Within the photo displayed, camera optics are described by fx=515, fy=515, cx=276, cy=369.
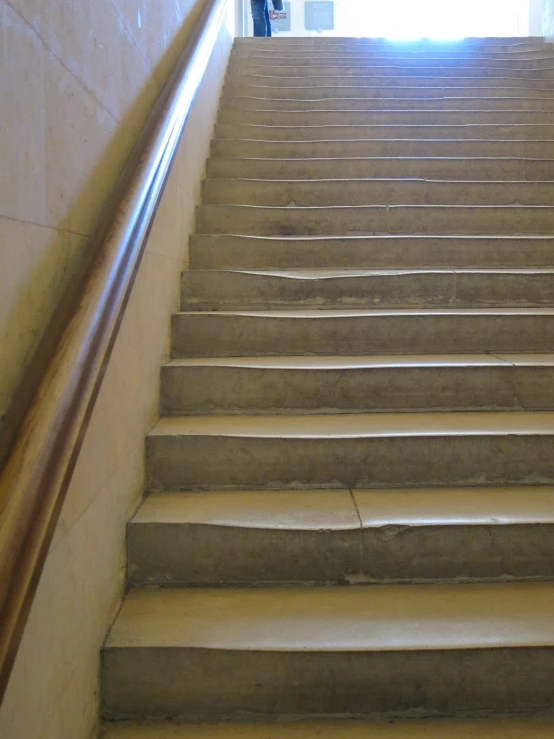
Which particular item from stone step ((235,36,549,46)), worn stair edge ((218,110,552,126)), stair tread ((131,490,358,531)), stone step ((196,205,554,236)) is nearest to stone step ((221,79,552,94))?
worn stair edge ((218,110,552,126))

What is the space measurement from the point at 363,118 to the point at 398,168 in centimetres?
72

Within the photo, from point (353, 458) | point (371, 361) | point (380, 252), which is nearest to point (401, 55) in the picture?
point (380, 252)

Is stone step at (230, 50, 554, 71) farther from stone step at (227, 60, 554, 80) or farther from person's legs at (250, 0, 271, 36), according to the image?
person's legs at (250, 0, 271, 36)

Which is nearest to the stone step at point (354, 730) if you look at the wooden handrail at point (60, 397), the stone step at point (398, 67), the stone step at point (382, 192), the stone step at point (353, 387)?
the wooden handrail at point (60, 397)

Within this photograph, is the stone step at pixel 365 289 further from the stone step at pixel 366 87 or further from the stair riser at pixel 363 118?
the stone step at pixel 366 87

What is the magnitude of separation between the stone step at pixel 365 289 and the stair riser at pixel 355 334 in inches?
8.3

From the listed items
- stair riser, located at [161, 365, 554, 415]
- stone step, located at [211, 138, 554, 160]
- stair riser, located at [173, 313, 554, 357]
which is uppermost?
stone step, located at [211, 138, 554, 160]

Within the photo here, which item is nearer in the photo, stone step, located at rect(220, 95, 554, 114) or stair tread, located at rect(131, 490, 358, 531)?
stair tread, located at rect(131, 490, 358, 531)

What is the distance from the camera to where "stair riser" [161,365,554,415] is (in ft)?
6.03

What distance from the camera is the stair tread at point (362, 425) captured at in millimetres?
1632

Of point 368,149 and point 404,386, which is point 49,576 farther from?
point 368,149

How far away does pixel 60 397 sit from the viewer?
816mm

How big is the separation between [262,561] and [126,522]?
39 centimetres

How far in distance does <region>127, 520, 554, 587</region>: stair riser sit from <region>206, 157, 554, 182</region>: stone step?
2210 millimetres
